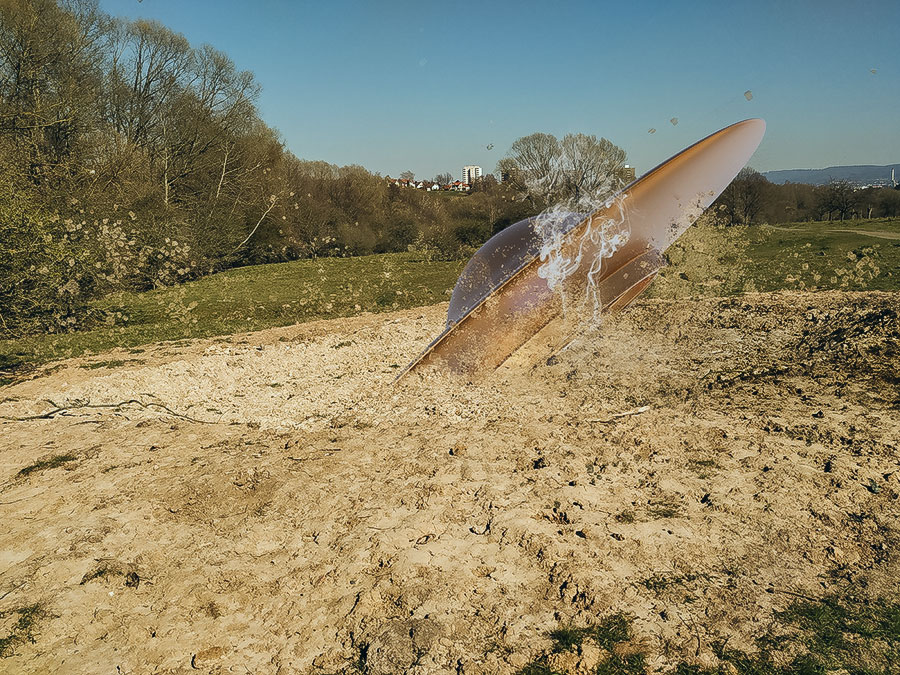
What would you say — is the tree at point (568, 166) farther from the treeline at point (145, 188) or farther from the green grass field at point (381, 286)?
the treeline at point (145, 188)

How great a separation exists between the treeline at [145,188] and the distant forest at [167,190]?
0.07 meters

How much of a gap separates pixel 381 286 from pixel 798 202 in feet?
102

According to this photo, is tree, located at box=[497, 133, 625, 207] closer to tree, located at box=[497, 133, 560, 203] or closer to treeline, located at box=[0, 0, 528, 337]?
tree, located at box=[497, 133, 560, 203]

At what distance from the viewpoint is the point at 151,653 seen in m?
3.56

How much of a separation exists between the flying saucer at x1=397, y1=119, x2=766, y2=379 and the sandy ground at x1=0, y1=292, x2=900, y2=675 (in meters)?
0.76

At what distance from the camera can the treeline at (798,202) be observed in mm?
34781

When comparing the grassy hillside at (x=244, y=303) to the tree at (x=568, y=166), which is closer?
the tree at (x=568, y=166)

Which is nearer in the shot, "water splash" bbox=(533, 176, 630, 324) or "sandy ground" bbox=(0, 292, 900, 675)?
"sandy ground" bbox=(0, 292, 900, 675)

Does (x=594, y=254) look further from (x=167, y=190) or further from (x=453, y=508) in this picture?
(x=167, y=190)

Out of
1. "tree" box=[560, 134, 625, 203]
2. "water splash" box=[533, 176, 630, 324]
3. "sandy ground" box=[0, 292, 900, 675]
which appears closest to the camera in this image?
"sandy ground" box=[0, 292, 900, 675]

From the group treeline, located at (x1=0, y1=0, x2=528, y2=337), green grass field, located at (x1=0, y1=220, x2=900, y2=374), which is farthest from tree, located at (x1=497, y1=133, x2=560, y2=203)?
treeline, located at (x1=0, y1=0, x2=528, y2=337)

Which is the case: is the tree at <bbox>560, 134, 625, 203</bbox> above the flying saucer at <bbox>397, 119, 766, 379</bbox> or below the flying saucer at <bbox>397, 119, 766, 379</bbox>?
above

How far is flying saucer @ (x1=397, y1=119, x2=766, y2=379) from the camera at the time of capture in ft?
21.9

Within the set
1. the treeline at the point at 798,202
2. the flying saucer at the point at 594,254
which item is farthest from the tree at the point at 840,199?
the flying saucer at the point at 594,254
